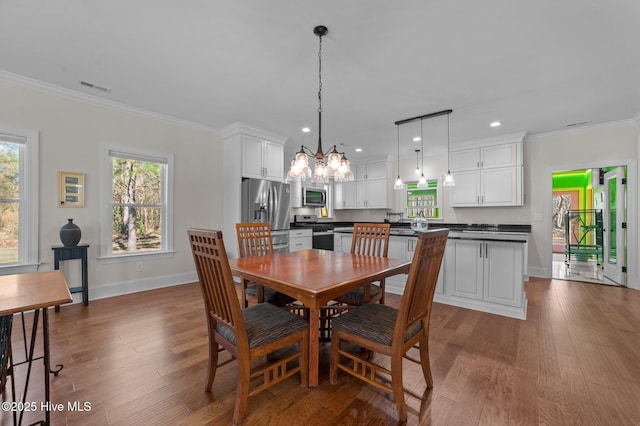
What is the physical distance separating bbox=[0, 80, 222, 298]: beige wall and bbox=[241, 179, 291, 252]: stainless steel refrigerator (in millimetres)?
722

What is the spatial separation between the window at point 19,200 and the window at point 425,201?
6089mm

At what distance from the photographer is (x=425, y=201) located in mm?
6195

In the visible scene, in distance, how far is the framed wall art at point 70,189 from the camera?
3176mm

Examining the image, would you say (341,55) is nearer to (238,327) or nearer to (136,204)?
(238,327)

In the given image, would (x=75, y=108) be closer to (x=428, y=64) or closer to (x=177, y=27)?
(x=177, y=27)

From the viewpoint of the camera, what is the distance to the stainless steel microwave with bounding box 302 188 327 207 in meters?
5.83

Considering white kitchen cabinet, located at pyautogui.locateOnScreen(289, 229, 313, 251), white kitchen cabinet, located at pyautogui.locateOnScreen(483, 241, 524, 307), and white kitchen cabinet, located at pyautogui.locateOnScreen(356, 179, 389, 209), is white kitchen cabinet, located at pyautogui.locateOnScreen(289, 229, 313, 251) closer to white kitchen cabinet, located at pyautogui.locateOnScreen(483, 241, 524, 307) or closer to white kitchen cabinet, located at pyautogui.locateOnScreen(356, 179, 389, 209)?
white kitchen cabinet, located at pyautogui.locateOnScreen(356, 179, 389, 209)

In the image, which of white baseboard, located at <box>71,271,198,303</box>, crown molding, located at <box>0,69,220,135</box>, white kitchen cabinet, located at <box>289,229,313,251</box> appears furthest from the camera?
white kitchen cabinet, located at <box>289,229,313,251</box>

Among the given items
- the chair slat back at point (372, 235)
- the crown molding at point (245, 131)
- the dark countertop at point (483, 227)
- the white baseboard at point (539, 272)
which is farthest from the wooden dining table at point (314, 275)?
the white baseboard at point (539, 272)

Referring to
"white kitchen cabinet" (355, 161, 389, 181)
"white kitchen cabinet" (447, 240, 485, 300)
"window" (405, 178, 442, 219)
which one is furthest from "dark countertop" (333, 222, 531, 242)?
"white kitchen cabinet" (355, 161, 389, 181)

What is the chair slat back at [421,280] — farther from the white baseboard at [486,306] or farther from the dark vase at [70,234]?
the dark vase at [70,234]

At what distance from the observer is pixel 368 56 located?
8.08ft

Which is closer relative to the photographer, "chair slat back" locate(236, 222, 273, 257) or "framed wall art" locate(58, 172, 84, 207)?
"chair slat back" locate(236, 222, 273, 257)

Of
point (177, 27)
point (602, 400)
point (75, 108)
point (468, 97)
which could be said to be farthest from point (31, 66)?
point (602, 400)
